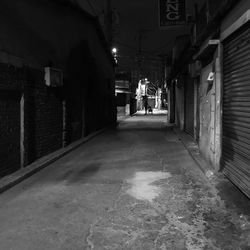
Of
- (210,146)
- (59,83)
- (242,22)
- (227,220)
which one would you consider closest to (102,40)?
(59,83)

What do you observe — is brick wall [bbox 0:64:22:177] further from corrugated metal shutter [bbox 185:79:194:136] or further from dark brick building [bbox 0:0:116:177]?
corrugated metal shutter [bbox 185:79:194:136]

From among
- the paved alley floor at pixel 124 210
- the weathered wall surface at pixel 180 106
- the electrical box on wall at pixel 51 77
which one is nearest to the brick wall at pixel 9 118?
the paved alley floor at pixel 124 210

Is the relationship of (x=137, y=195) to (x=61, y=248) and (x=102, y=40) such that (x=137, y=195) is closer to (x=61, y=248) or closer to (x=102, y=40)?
(x=61, y=248)

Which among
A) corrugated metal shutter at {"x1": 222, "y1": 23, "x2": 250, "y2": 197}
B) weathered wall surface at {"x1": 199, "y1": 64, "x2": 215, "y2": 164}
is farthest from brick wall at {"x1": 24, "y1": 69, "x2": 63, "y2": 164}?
corrugated metal shutter at {"x1": 222, "y1": 23, "x2": 250, "y2": 197}

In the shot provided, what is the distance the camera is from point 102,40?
23359 mm

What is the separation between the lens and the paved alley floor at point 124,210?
4359 mm

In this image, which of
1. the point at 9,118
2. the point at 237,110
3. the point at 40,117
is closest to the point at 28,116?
the point at 40,117

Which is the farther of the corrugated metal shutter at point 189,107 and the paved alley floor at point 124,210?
the corrugated metal shutter at point 189,107

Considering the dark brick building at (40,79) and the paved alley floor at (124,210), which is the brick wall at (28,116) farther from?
the paved alley floor at (124,210)

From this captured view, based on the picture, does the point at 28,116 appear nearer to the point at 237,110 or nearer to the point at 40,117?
the point at 40,117

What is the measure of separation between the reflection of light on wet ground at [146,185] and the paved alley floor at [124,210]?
0.04 ft

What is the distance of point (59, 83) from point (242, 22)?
683 centimetres

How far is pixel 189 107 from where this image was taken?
60.6ft

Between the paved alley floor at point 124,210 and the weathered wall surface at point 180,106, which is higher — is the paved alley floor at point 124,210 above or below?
below
